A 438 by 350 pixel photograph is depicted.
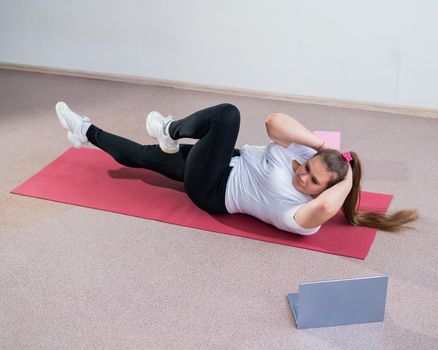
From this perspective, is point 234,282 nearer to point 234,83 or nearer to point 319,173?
point 319,173

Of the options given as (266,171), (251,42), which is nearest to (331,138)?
(266,171)

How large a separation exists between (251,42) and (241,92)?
34 centimetres

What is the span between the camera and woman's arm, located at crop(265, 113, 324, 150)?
2.66 metres

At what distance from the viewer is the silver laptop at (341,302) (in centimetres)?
217

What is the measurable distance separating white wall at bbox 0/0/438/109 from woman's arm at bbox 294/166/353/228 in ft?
4.98

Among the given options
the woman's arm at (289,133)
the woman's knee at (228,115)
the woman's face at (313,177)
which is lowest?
the woman's face at (313,177)

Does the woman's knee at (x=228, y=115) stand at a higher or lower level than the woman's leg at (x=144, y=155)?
higher

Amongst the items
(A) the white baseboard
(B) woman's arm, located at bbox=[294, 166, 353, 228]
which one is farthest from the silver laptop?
(A) the white baseboard

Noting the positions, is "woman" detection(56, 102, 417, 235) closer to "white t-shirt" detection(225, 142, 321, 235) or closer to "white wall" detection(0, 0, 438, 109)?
"white t-shirt" detection(225, 142, 321, 235)

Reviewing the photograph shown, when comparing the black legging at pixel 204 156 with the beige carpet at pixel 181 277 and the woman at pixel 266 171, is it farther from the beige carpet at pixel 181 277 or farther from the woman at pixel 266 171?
the beige carpet at pixel 181 277

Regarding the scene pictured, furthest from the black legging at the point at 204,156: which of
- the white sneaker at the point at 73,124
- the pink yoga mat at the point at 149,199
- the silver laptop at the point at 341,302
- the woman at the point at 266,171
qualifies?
the silver laptop at the point at 341,302

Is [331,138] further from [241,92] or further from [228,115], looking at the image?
[241,92]

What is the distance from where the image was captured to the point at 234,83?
4.26 meters

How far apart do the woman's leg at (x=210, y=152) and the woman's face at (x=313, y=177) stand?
35 centimetres
